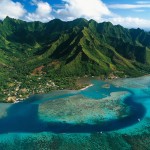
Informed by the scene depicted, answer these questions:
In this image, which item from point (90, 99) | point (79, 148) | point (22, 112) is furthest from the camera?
point (90, 99)

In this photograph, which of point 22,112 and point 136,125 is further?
point 22,112

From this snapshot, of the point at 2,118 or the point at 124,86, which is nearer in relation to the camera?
the point at 2,118

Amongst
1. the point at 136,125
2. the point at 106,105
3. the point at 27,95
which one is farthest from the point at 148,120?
the point at 27,95

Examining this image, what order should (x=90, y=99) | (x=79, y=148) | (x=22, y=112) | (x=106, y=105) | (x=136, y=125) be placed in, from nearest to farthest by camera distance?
(x=79, y=148), (x=136, y=125), (x=22, y=112), (x=106, y=105), (x=90, y=99)

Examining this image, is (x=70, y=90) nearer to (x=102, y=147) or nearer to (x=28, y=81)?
(x=28, y=81)

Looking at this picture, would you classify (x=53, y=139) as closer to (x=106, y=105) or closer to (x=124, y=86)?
(x=106, y=105)

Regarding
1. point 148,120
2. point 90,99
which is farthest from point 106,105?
point 148,120
